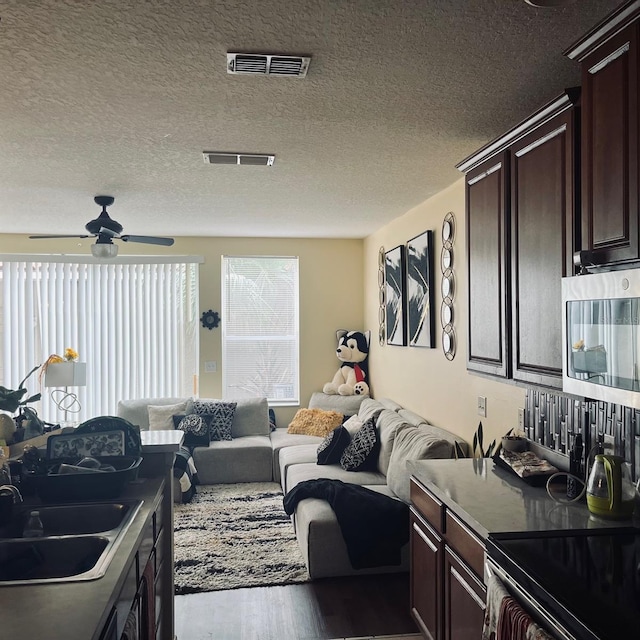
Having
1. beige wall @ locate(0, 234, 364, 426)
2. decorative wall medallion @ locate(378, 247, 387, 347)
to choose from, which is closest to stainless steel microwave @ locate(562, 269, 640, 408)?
decorative wall medallion @ locate(378, 247, 387, 347)

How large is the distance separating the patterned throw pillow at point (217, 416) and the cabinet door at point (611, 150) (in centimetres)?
470

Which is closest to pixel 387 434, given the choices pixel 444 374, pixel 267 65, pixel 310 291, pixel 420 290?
pixel 444 374

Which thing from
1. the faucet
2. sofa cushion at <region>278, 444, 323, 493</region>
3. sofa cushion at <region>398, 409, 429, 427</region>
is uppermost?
the faucet

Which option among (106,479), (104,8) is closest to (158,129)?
(104,8)

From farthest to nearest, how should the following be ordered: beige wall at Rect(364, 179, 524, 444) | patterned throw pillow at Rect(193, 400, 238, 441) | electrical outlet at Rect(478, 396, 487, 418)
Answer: patterned throw pillow at Rect(193, 400, 238, 441) < electrical outlet at Rect(478, 396, 487, 418) < beige wall at Rect(364, 179, 524, 444)

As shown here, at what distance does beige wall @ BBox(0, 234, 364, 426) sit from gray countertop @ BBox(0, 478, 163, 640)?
4.98 meters

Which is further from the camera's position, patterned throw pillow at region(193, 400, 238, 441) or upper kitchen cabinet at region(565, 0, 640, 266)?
patterned throw pillow at region(193, 400, 238, 441)

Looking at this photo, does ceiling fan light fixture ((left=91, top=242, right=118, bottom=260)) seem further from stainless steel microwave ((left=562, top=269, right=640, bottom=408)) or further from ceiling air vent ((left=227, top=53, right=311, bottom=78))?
stainless steel microwave ((left=562, top=269, right=640, bottom=408))

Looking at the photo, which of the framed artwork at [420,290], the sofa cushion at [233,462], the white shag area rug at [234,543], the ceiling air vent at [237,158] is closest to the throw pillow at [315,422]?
the sofa cushion at [233,462]

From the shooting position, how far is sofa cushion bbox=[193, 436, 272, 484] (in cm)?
567

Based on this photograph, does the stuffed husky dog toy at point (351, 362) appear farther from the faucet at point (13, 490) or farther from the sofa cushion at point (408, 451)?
the faucet at point (13, 490)

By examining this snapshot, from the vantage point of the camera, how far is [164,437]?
285cm

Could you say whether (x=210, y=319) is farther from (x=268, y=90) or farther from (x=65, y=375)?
(x=268, y=90)

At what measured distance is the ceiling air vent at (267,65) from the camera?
2070mm
